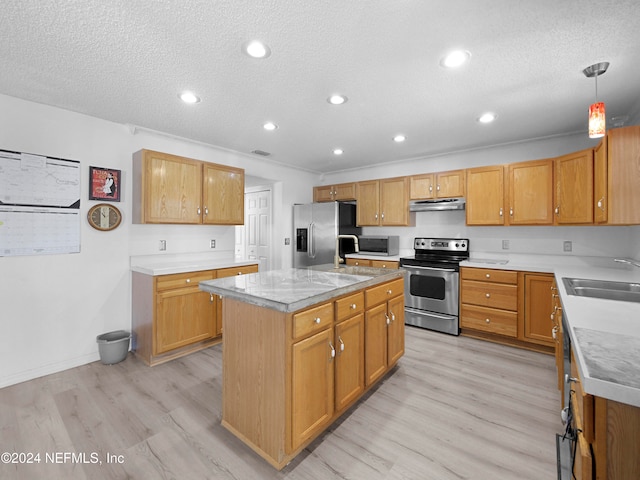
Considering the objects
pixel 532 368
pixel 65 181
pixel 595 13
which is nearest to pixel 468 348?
pixel 532 368

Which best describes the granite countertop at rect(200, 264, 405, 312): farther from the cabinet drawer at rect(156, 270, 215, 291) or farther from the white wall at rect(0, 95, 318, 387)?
the white wall at rect(0, 95, 318, 387)

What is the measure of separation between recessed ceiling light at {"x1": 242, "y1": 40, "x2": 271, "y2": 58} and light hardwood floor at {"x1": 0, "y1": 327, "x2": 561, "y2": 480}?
8.28 ft

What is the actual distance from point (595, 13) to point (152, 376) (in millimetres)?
4081

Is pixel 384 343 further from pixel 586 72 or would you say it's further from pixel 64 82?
pixel 64 82

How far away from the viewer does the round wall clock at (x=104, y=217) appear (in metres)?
2.99

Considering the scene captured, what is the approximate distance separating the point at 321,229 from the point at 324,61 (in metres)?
3.10

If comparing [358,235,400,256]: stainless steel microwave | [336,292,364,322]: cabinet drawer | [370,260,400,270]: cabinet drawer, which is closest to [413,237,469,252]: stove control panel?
[358,235,400,256]: stainless steel microwave

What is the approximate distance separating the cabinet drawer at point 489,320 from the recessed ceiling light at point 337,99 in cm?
286

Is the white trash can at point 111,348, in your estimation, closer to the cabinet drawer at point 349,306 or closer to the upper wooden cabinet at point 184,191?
the upper wooden cabinet at point 184,191

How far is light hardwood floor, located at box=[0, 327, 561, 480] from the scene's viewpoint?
1.64m

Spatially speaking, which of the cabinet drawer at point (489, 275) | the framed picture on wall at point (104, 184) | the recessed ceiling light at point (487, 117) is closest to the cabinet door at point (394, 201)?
the cabinet drawer at point (489, 275)

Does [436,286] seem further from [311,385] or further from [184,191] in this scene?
[184,191]

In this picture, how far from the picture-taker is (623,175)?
2.25m

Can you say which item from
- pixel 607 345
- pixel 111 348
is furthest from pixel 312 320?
pixel 111 348
